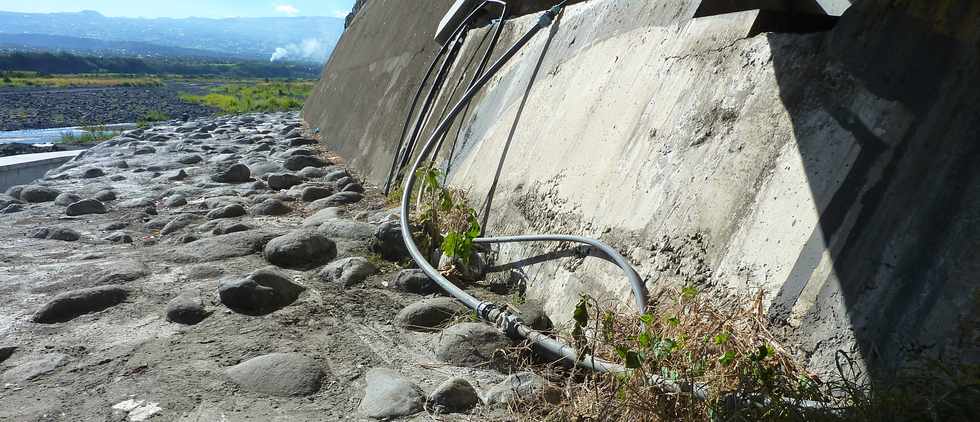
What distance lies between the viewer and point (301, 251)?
15.6ft

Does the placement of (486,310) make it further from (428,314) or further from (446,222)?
(446,222)

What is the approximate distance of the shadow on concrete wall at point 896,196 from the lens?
2.22 m

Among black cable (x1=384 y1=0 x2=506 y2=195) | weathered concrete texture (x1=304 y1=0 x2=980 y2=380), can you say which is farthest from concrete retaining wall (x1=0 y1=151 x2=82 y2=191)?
weathered concrete texture (x1=304 y1=0 x2=980 y2=380)

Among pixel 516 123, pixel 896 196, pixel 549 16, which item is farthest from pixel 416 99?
pixel 896 196

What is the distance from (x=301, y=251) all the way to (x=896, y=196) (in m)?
3.17

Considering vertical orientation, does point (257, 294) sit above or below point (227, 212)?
above

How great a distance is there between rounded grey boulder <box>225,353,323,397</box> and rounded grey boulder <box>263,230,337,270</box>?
1.44 m

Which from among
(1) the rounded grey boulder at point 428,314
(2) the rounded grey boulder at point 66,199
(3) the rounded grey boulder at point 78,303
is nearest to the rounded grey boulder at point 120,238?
(3) the rounded grey boulder at point 78,303

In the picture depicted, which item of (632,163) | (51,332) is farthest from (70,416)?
(632,163)

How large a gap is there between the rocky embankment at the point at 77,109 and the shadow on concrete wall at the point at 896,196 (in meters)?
22.6

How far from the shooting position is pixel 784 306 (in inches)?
100

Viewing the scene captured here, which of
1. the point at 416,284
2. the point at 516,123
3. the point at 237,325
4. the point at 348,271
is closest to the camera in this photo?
the point at 237,325

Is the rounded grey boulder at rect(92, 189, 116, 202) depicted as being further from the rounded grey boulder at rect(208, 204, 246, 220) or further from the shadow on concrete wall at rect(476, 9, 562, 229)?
the shadow on concrete wall at rect(476, 9, 562, 229)

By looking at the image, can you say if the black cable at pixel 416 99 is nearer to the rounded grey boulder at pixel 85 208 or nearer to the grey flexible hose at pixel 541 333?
the grey flexible hose at pixel 541 333
